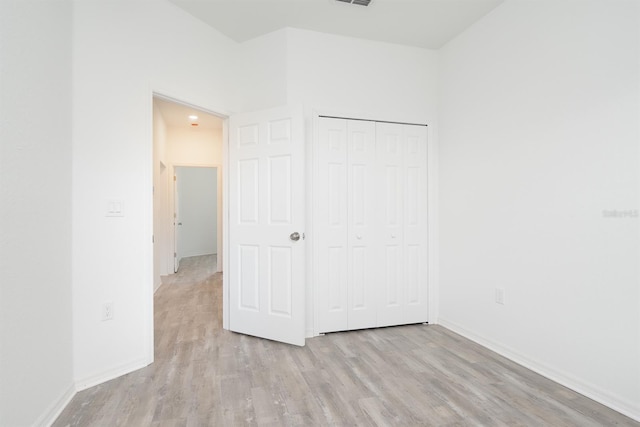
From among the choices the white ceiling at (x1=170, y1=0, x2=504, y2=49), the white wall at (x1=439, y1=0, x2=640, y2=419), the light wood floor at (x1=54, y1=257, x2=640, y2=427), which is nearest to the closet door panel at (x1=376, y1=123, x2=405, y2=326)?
the light wood floor at (x1=54, y1=257, x2=640, y2=427)

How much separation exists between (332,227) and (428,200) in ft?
3.56

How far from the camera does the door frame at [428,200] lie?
9.71ft

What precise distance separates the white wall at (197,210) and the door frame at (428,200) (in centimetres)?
576

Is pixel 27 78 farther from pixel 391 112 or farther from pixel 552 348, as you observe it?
pixel 552 348

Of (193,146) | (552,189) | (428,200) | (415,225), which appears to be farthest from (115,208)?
(193,146)

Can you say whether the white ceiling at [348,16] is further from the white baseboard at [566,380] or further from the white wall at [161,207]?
the white baseboard at [566,380]

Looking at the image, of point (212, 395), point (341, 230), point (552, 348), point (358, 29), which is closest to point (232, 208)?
point (341, 230)

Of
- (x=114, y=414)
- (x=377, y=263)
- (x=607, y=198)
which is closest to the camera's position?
(x=114, y=414)

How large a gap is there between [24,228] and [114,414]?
1116mm

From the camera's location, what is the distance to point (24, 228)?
1.55 metres

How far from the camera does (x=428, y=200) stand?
3.32 metres

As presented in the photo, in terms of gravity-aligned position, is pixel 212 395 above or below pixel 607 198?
below

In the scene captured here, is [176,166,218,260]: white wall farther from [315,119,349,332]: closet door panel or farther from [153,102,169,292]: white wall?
[315,119,349,332]: closet door panel

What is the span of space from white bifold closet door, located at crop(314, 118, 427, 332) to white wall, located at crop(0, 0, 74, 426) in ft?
6.13
